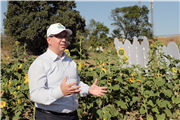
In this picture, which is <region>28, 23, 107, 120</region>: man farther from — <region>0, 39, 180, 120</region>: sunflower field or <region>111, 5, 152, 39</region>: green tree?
<region>111, 5, 152, 39</region>: green tree

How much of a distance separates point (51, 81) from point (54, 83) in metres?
0.03

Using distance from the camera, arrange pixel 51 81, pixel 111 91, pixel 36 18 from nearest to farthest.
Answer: pixel 51 81
pixel 111 91
pixel 36 18

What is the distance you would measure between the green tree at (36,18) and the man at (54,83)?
15965 millimetres

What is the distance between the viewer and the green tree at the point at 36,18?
1731 centimetres

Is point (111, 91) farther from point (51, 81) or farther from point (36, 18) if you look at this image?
point (36, 18)

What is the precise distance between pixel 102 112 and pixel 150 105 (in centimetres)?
109

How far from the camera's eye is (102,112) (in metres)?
2.26

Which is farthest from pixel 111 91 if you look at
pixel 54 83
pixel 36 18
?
pixel 36 18

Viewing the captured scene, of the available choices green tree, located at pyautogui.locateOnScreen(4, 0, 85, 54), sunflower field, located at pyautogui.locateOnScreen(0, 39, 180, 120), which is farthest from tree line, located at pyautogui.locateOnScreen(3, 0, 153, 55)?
sunflower field, located at pyautogui.locateOnScreen(0, 39, 180, 120)

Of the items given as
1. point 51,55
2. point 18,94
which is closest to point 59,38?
point 51,55

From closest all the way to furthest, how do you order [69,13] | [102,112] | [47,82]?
[47,82], [102,112], [69,13]

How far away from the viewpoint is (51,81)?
56.8 inches

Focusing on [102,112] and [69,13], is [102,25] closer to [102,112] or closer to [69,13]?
[69,13]

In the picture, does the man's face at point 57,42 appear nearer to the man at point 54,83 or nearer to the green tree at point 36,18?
the man at point 54,83
